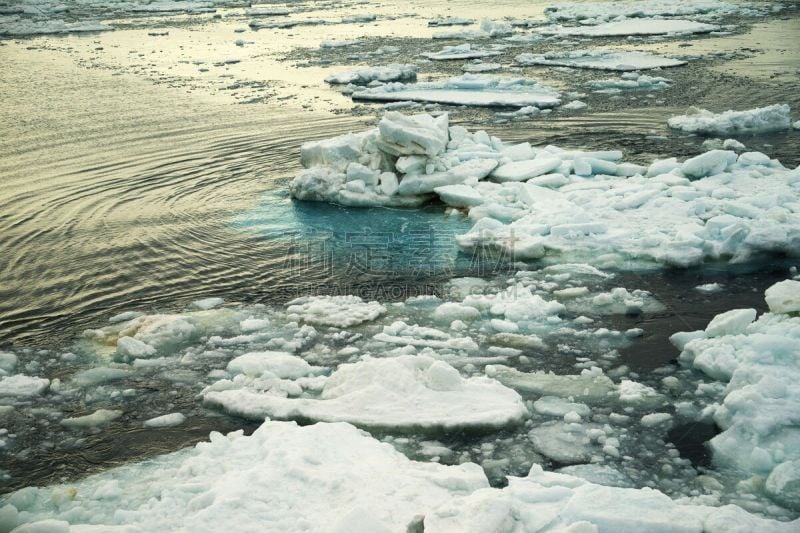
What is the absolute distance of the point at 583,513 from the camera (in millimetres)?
3387

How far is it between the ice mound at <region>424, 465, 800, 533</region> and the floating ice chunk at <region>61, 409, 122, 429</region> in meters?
2.37

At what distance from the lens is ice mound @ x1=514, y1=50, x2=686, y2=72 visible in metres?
15.8

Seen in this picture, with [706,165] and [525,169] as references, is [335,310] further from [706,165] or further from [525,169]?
[706,165]

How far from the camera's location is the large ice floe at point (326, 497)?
3.35 m

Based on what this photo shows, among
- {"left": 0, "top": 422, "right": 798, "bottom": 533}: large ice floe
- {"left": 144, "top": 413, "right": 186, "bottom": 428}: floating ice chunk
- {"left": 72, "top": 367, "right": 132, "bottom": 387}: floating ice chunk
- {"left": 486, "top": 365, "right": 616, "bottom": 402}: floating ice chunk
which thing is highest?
{"left": 0, "top": 422, "right": 798, "bottom": 533}: large ice floe

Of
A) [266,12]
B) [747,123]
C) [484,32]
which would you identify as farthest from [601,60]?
[266,12]

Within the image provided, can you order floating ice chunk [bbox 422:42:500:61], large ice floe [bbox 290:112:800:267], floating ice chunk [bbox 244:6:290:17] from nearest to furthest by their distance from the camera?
large ice floe [bbox 290:112:800:267], floating ice chunk [bbox 422:42:500:61], floating ice chunk [bbox 244:6:290:17]

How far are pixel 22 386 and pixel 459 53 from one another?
49.7 feet

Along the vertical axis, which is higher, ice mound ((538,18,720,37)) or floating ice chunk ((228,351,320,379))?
ice mound ((538,18,720,37))

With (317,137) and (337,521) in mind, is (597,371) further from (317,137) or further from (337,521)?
(317,137)

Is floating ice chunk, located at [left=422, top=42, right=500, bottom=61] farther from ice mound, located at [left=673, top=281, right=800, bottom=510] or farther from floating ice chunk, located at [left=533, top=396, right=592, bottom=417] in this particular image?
floating ice chunk, located at [left=533, top=396, right=592, bottom=417]

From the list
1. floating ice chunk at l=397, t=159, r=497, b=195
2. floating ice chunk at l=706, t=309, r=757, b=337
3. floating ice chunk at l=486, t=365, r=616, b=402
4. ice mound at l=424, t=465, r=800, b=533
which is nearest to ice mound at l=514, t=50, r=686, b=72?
floating ice chunk at l=397, t=159, r=497, b=195

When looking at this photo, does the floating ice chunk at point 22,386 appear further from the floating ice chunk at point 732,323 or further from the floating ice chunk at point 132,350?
the floating ice chunk at point 732,323

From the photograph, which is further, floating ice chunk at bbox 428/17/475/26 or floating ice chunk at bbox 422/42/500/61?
floating ice chunk at bbox 428/17/475/26
